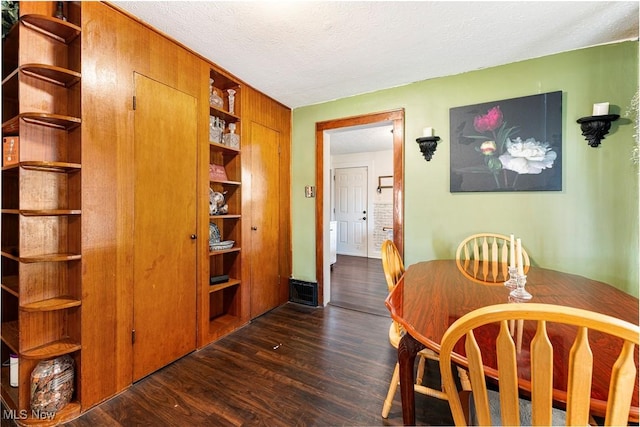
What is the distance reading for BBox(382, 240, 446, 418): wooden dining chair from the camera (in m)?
1.32

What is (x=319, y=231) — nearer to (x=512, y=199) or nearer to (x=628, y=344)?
(x=512, y=199)

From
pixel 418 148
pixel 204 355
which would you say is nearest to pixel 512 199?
pixel 418 148

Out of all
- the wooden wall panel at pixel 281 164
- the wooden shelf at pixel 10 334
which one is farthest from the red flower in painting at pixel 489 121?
the wooden shelf at pixel 10 334

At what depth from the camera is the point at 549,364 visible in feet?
1.96

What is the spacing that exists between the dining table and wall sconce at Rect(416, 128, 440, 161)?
114 centimetres

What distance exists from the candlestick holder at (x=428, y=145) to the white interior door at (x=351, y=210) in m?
3.37

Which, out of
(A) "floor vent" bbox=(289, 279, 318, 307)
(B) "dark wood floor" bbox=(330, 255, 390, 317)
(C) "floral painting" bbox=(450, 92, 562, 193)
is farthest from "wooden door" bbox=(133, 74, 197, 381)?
(C) "floral painting" bbox=(450, 92, 562, 193)

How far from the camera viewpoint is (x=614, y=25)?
169 centimetres

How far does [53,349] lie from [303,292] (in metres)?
2.10

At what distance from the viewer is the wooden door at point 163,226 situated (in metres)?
1.69

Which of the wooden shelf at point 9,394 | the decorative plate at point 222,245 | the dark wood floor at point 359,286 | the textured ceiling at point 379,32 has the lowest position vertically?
the dark wood floor at point 359,286

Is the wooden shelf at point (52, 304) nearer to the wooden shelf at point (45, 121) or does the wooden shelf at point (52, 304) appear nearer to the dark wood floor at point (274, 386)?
the dark wood floor at point (274, 386)

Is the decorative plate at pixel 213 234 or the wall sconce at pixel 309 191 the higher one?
the wall sconce at pixel 309 191

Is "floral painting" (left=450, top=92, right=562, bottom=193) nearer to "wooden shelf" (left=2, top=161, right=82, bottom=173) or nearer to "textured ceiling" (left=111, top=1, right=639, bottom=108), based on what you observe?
"textured ceiling" (left=111, top=1, right=639, bottom=108)
